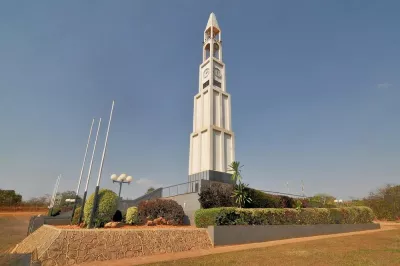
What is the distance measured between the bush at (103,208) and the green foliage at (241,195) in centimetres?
936

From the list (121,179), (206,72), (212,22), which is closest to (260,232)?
(121,179)

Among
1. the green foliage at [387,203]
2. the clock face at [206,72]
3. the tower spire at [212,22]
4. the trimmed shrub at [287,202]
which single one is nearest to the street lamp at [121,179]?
the trimmed shrub at [287,202]

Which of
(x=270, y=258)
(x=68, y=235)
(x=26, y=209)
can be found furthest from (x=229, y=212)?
(x=26, y=209)

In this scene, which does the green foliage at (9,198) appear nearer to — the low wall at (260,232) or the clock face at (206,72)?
the clock face at (206,72)

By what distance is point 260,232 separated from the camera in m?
16.8

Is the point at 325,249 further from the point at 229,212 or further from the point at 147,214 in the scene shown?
the point at 147,214

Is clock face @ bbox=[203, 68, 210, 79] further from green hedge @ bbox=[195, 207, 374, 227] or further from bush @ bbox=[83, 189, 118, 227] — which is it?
bush @ bbox=[83, 189, 118, 227]

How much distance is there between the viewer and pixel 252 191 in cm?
2072

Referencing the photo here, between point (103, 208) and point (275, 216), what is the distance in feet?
41.1

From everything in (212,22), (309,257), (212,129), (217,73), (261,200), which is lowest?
(309,257)

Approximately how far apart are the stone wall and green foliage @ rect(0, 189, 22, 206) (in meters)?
51.4

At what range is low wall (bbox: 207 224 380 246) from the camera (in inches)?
583

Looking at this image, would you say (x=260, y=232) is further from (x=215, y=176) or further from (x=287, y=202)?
(x=215, y=176)

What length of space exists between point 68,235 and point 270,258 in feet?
30.3
